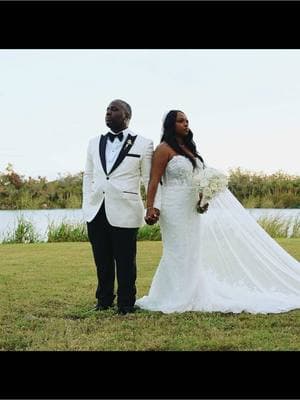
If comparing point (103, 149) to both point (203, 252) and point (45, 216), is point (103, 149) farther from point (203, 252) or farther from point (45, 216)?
point (45, 216)

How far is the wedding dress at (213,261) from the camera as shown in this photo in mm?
6238

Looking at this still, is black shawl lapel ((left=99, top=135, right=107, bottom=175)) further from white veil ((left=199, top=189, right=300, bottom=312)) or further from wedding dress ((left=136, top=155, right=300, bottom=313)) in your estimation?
white veil ((left=199, top=189, right=300, bottom=312))

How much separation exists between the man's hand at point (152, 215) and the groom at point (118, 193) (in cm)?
7

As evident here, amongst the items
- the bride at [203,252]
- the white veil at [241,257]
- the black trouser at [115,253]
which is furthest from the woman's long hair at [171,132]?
the black trouser at [115,253]

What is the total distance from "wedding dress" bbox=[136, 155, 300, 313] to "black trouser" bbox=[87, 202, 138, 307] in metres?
0.30

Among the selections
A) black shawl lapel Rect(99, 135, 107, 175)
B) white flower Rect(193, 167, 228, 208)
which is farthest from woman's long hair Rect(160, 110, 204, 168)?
black shawl lapel Rect(99, 135, 107, 175)

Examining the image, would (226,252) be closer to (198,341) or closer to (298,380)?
(198,341)

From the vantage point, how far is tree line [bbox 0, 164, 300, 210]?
11672 mm

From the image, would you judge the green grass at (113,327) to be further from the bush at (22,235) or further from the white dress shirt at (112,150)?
the bush at (22,235)

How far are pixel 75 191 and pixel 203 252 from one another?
532 cm

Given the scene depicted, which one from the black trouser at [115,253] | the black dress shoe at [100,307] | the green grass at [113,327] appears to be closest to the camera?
the green grass at [113,327]

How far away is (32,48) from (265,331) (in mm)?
2843

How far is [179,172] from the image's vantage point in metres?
6.18

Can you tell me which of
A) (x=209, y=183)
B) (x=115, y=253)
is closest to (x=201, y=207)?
(x=209, y=183)
